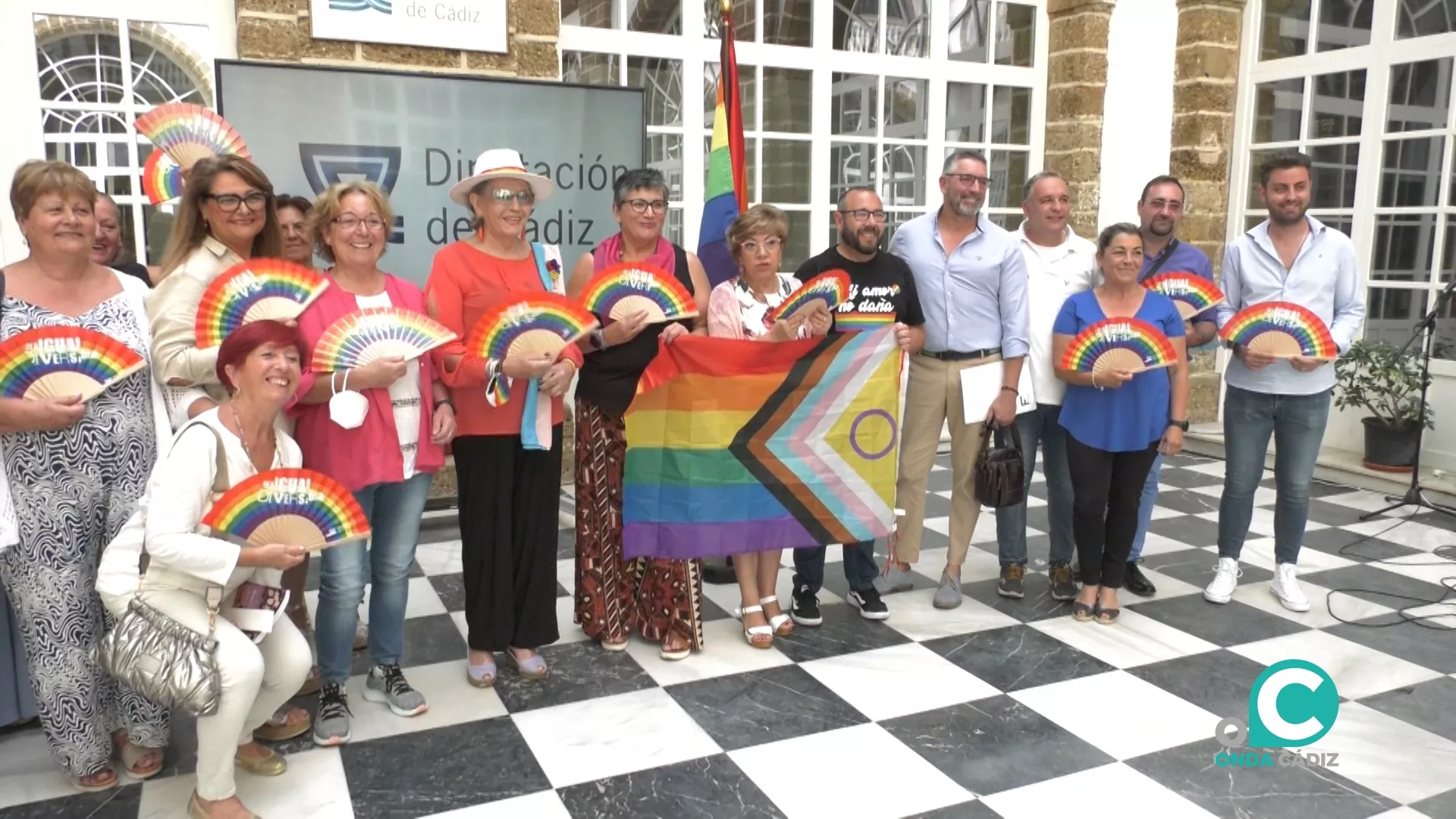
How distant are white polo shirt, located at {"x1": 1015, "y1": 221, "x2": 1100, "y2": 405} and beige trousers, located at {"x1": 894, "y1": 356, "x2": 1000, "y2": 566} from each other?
0.21 meters

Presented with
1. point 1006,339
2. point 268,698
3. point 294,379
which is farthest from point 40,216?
point 1006,339

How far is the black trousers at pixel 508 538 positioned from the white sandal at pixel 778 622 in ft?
2.38

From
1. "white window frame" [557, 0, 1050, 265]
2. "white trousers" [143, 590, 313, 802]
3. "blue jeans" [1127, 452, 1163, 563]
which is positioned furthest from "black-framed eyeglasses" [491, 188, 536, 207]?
"white window frame" [557, 0, 1050, 265]

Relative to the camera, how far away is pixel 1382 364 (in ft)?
16.8

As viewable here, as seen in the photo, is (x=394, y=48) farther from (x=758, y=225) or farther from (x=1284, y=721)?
(x=1284, y=721)

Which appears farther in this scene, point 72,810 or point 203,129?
point 203,129

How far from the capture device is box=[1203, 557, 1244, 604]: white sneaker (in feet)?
11.6

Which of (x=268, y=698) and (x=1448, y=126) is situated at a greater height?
(x=1448, y=126)

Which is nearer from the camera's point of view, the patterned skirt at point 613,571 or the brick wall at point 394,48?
the patterned skirt at point 613,571

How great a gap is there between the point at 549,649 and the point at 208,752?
3.78 ft

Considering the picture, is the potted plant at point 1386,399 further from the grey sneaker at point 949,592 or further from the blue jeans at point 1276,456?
the grey sneaker at point 949,592

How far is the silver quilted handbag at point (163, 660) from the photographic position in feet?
6.49

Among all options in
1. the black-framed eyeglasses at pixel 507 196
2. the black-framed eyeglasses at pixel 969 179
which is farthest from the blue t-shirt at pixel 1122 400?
the black-framed eyeglasses at pixel 507 196

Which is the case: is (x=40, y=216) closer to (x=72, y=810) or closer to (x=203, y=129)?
(x=203, y=129)
